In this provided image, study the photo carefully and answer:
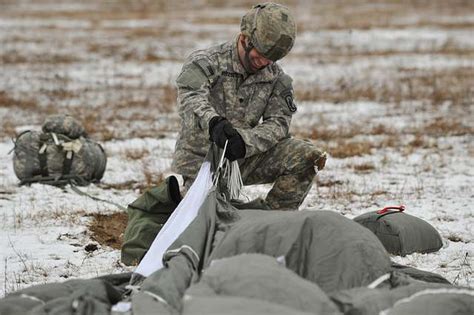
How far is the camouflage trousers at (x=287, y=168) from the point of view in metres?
5.63

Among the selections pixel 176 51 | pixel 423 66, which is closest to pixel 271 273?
pixel 423 66

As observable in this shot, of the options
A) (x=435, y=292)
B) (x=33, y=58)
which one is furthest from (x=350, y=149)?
(x=33, y=58)

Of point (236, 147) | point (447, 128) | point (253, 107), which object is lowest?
point (447, 128)

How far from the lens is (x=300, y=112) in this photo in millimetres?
12508

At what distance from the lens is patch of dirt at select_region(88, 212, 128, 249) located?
596 cm

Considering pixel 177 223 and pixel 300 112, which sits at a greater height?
pixel 177 223

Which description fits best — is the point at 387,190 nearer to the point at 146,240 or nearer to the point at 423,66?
the point at 146,240

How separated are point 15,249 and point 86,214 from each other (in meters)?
1.06

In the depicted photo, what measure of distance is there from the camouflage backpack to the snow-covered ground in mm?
163

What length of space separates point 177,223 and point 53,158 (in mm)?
3639

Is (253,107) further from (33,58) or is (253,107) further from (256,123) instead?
(33,58)

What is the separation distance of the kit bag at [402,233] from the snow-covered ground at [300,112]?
0.32 ft

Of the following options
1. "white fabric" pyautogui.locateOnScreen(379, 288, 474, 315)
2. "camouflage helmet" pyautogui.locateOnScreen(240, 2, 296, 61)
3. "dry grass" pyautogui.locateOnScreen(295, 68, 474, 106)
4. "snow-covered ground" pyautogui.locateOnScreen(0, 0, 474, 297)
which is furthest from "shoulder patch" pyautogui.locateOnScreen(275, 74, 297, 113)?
"dry grass" pyautogui.locateOnScreen(295, 68, 474, 106)

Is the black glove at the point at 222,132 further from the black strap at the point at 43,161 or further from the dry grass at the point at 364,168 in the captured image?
the dry grass at the point at 364,168
